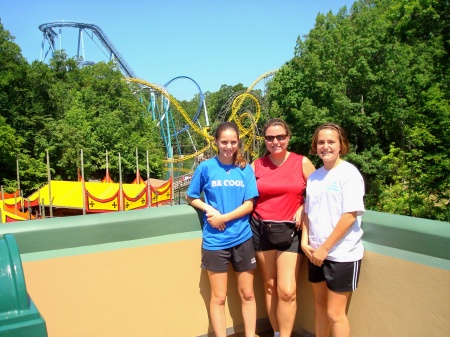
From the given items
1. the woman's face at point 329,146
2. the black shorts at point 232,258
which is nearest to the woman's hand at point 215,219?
the black shorts at point 232,258

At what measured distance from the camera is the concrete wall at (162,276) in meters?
1.83

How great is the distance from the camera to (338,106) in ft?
64.5

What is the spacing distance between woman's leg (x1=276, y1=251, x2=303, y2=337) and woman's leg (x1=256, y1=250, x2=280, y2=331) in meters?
0.05

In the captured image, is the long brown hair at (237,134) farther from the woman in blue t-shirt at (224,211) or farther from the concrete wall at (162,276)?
the concrete wall at (162,276)

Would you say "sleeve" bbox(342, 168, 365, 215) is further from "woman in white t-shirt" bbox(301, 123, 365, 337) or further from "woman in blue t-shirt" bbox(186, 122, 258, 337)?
"woman in blue t-shirt" bbox(186, 122, 258, 337)

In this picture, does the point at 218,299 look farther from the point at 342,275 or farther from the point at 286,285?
the point at 342,275

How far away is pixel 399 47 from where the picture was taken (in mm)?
19375

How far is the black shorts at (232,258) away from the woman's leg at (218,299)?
0.05 metres

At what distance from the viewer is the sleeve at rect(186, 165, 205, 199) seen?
7.22 feet

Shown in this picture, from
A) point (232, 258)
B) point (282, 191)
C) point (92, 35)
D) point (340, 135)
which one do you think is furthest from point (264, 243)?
point (92, 35)

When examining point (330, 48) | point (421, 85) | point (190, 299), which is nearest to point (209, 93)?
point (330, 48)

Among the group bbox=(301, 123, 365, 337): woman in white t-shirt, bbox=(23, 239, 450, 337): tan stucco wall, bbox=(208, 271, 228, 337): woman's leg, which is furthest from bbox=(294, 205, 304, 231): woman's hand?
bbox=(208, 271, 228, 337): woman's leg

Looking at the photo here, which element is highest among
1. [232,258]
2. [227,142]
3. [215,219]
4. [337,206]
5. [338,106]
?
[338,106]

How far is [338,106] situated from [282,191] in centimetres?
1844
